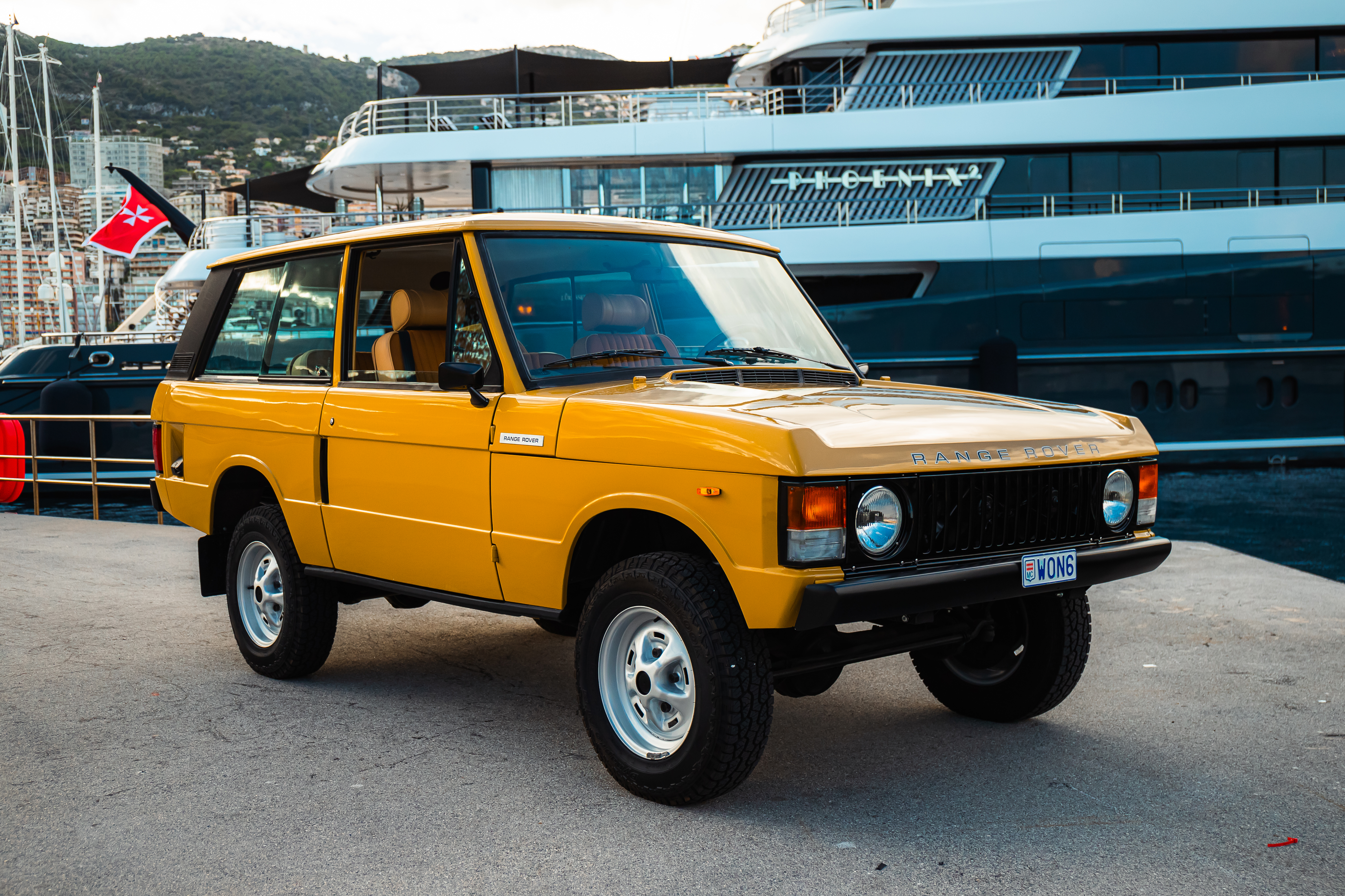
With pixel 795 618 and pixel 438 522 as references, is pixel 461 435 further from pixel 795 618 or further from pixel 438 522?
pixel 795 618

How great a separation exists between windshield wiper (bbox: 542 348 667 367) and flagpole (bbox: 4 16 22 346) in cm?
4050

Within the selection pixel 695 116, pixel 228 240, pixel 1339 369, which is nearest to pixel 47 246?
pixel 228 240

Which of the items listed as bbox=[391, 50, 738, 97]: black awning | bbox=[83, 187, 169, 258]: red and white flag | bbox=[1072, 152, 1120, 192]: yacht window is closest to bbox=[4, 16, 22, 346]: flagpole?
bbox=[83, 187, 169, 258]: red and white flag

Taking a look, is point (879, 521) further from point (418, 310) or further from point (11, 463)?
point (11, 463)

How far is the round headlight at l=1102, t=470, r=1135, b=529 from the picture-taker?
395 centimetres

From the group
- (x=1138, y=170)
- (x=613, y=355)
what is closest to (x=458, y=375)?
(x=613, y=355)

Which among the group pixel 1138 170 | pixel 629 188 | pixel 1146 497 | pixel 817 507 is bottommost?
pixel 1146 497

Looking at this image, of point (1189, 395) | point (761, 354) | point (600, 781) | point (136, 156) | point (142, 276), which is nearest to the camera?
point (600, 781)

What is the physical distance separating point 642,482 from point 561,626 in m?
0.82

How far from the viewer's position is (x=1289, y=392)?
16000mm

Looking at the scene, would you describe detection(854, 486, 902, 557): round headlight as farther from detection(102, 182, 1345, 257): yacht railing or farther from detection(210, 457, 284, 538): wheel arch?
detection(102, 182, 1345, 257): yacht railing

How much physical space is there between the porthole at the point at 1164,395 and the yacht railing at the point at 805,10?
8.25 meters

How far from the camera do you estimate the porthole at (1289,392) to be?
52.3ft

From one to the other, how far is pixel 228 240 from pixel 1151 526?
1853cm
